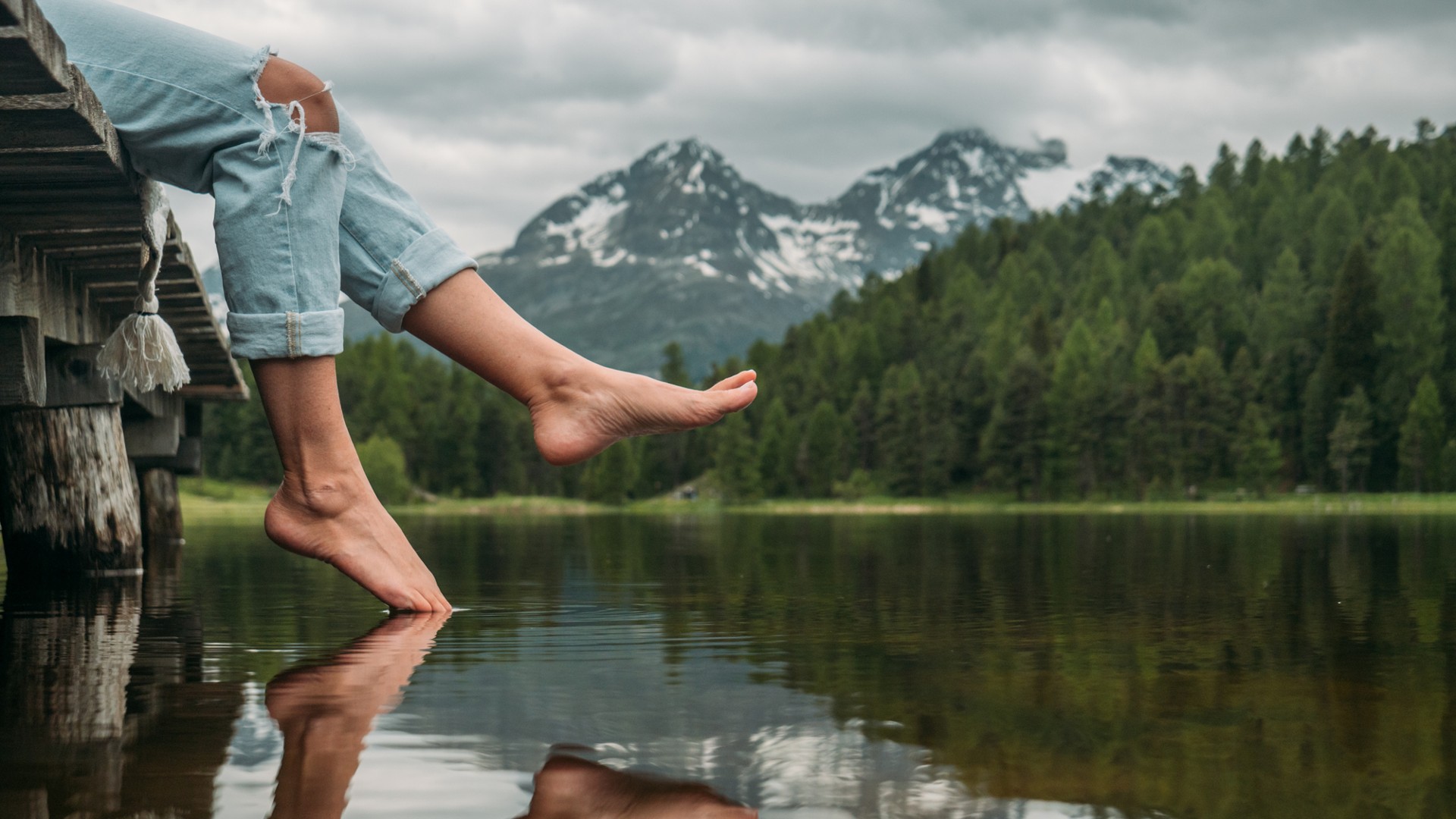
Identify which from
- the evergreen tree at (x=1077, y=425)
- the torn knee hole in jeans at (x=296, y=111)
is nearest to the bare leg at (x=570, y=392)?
the torn knee hole in jeans at (x=296, y=111)

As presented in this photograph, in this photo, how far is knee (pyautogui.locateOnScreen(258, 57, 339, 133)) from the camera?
4.82 metres

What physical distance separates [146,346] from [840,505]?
333 feet

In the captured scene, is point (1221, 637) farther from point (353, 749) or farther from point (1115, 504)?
point (1115, 504)

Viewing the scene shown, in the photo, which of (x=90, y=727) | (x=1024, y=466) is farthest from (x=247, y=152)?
(x=1024, y=466)

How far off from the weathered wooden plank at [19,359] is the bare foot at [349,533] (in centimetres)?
258

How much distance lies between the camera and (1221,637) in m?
4.59

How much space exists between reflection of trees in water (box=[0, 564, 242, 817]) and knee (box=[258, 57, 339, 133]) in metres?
1.78

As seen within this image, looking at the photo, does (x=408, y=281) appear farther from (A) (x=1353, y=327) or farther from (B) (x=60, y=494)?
(A) (x=1353, y=327)

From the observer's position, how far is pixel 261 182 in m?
4.72

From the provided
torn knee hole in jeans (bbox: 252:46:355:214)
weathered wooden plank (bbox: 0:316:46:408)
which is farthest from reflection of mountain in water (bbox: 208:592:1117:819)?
weathered wooden plank (bbox: 0:316:46:408)

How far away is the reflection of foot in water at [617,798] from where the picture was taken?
2039 millimetres

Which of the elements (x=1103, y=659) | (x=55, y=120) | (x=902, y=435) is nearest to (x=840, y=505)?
(x=902, y=435)

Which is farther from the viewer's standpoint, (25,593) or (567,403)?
(25,593)

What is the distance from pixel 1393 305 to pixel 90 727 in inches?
4524
